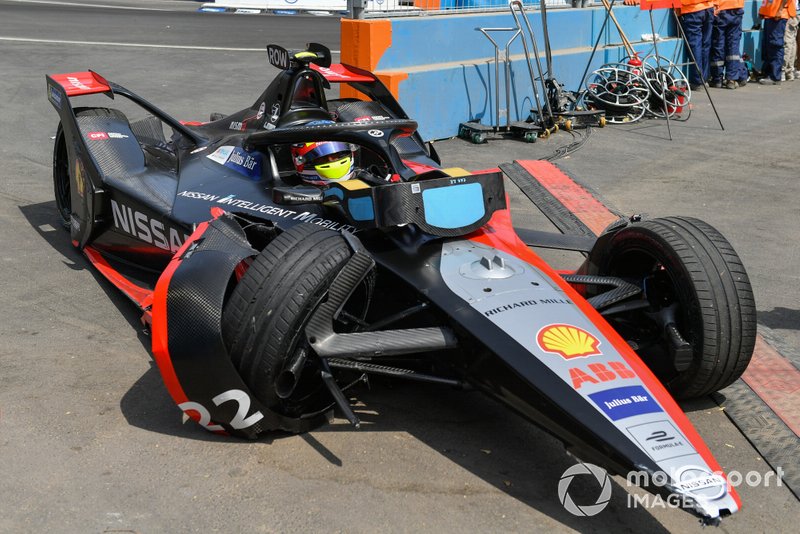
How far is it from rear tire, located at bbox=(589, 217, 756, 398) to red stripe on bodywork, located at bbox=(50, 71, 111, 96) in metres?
4.26

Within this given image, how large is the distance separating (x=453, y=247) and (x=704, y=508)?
1940 millimetres

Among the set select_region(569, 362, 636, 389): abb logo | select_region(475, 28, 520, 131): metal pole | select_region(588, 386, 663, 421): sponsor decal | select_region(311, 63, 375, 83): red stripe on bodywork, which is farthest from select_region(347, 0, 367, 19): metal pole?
select_region(588, 386, 663, 421): sponsor decal

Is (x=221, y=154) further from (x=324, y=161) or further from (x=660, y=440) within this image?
(x=660, y=440)

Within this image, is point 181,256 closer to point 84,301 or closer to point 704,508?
point 84,301

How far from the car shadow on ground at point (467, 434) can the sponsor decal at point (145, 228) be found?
3.23ft

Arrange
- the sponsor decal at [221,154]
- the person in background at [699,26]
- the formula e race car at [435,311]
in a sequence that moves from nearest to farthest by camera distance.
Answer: the formula e race car at [435,311], the sponsor decal at [221,154], the person in background at [699,26]

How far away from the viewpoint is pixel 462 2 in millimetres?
11969

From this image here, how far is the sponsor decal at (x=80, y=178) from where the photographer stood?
21.5 ft

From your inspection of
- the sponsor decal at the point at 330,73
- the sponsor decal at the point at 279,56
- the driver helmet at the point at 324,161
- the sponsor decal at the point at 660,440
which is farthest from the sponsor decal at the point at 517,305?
the sponsor decal at the point at 330,73

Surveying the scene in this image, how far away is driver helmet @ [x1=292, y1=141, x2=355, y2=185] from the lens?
5.59m

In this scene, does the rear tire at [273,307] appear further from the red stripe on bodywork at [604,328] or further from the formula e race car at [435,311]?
the red stripe on bodywork at [604,328]

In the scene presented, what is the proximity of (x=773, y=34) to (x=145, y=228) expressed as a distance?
14627mm

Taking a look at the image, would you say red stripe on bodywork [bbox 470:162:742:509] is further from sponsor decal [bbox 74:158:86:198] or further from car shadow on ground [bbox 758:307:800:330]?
sponsor decal [bbox 74:158:86:198]

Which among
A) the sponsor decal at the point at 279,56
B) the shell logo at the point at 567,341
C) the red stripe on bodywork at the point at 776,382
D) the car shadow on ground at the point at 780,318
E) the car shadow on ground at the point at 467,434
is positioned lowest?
the car shadow on ground at the point at 780,318
